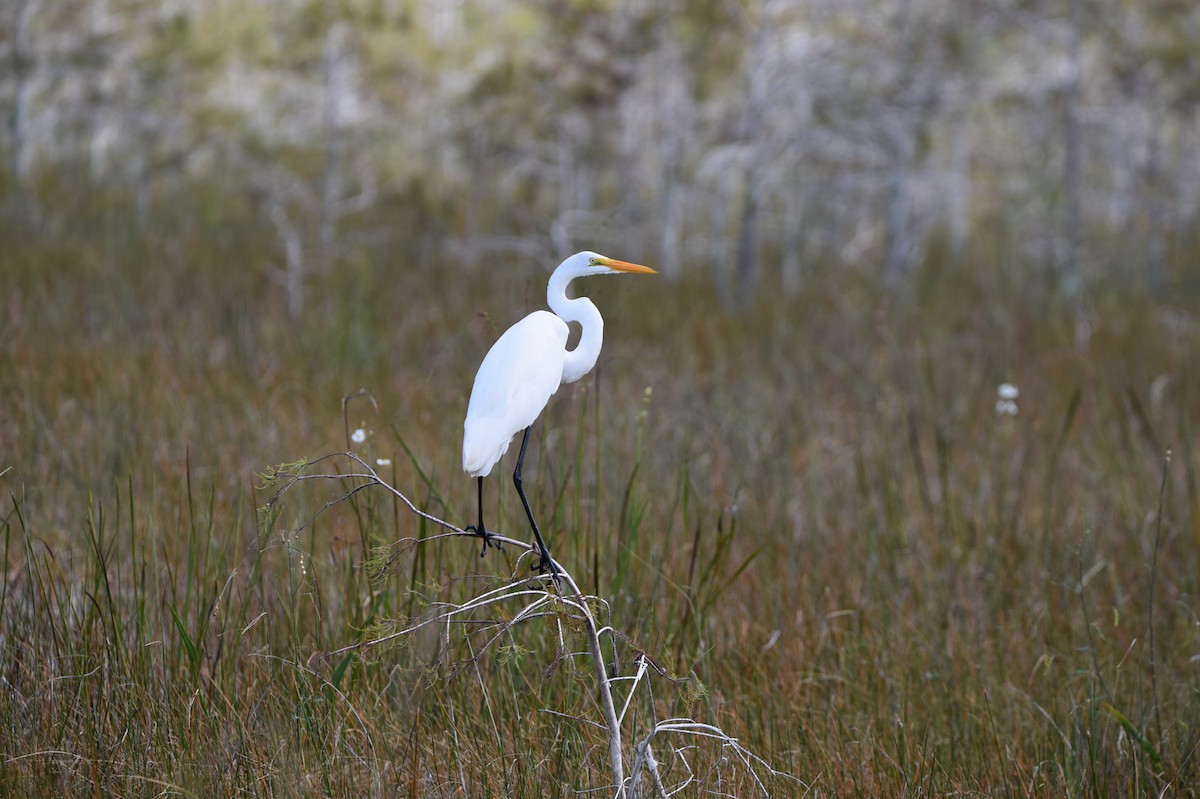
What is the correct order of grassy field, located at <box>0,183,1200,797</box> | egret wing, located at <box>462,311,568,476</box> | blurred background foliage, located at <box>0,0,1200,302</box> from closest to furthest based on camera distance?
egret wing, located at <box>462,311,568,476</box>, grassy field, located at <box>0,183,1200,797</box>, blurred background foliage, located at <box>0,0,1200,302</box>

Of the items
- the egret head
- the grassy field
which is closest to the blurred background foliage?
the grassy field

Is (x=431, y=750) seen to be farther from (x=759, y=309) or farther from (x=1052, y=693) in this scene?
(x=759, y=309)

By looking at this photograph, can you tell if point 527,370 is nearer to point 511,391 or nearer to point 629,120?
point 511,391

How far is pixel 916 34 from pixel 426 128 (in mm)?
11072

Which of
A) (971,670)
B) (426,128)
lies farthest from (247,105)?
(971,670)

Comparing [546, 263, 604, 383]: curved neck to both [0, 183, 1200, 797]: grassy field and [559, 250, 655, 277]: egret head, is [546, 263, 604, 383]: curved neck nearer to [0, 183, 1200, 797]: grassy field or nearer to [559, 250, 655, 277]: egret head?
[559, 250, 655, 277]: egret head

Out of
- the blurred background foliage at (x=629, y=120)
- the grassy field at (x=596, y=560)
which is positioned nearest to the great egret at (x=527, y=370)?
the grassy field at (x=596, y=560)

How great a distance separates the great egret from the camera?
1579mm

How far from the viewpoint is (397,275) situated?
9.05 m

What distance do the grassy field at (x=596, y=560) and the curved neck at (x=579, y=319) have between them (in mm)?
378

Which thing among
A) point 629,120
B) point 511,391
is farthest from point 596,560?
point 629,120

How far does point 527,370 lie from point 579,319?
4.4 inches

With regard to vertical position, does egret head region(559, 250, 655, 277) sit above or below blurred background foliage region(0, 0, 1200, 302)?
below

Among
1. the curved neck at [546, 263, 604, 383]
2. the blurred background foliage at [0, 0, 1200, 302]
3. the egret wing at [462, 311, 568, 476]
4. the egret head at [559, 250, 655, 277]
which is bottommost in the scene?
the egret wing at [462, 311, 568, 476]
